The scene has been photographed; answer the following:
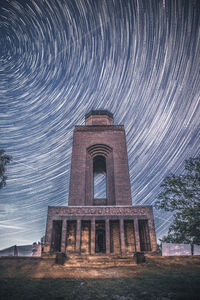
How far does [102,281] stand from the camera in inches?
260

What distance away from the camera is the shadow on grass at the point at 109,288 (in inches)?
208

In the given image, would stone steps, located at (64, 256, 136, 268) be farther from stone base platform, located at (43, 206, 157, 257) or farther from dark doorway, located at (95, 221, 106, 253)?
dark doorway, located at (95, 221, 106, 253)

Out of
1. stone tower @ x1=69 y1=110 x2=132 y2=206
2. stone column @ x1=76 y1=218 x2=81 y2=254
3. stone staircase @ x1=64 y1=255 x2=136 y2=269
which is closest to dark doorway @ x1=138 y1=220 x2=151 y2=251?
stone tower @ x1=69 y1=110 x2=132 y2=206

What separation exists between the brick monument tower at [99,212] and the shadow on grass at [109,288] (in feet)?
17.6

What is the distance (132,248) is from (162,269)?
249 inches

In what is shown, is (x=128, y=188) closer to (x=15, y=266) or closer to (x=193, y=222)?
(x=193, y=222)

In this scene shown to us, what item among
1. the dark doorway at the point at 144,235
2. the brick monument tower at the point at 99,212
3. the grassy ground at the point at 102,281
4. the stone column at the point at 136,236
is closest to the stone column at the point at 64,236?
the brick monument tower at the point at 99,212

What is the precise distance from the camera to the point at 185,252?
75.1 feet

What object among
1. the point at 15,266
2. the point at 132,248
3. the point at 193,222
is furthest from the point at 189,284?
the point at 193,222

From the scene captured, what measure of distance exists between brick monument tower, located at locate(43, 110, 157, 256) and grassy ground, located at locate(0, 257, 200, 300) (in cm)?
410

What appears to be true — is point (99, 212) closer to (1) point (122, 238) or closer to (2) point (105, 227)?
(2) point (105, 227)

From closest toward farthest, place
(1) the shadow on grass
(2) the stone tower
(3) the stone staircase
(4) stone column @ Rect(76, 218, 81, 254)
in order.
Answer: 1. (1) the shadow on grass
2. (3) the stone staircase
3. (4) stone column @ Rect(76, 218, 81, 254)
4. (2) the stone tower

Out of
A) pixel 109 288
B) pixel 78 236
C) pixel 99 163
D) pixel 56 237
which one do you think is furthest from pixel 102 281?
pixel 99 163

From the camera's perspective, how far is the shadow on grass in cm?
527
